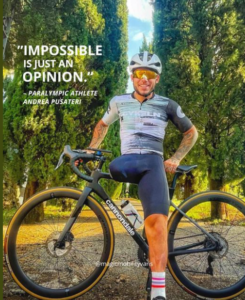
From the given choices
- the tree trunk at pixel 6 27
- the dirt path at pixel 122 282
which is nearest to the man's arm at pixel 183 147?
the dirt path at pixel 122 282

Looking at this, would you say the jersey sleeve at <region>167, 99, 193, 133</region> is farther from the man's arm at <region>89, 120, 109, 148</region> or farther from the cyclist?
the man's arm at <region>89, 120, 109, 148</region>

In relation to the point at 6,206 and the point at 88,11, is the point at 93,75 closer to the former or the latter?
the point at 88,11

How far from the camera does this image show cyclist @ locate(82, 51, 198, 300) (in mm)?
2516

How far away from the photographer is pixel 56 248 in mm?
2699

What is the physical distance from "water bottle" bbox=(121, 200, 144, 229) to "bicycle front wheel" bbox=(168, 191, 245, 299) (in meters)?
0.26

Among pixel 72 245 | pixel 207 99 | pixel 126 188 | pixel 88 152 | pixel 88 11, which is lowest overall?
pixel 72 245

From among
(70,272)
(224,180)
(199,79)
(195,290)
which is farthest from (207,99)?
(70,272)

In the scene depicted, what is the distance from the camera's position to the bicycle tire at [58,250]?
267 centimetres

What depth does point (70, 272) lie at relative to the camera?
291cm

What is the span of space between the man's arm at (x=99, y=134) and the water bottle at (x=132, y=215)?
562 millimetres

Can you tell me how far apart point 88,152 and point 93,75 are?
2.72 ft

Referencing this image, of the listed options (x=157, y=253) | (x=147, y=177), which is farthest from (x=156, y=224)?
(x=147, y=177)

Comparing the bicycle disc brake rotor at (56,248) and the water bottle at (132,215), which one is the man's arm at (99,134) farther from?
the bicycle disc brake rotor at (56,248)

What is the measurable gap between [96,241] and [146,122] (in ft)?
3.51
